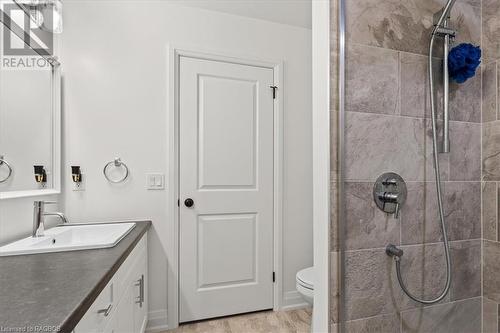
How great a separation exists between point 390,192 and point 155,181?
62.2 inches

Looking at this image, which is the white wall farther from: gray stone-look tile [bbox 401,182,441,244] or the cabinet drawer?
gray stone-look tile [bbox 401,182,441,244]

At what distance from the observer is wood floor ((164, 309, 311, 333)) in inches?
76.6

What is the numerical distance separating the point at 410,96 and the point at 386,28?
0.89 feet

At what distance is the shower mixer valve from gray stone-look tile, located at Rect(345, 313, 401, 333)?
15.3 inches

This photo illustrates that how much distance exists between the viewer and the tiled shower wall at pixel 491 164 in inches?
43.8

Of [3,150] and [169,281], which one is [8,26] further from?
[169,281]

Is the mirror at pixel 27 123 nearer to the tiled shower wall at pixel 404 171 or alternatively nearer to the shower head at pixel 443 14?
the tiled shower wall at pixel 404 171

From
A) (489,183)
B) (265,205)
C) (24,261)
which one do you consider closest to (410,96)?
(489,183)

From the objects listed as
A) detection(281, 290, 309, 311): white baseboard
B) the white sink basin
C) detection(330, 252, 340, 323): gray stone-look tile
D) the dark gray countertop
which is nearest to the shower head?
detection(330, 252, 340, 323): gray stone-look tile

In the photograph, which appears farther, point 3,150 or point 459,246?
point 3,150

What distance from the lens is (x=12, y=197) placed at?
1.29 metres

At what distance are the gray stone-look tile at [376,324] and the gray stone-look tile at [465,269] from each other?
0.30 metres

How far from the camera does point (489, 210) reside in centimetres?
114

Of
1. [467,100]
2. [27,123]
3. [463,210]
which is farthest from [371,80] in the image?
[27,123]
